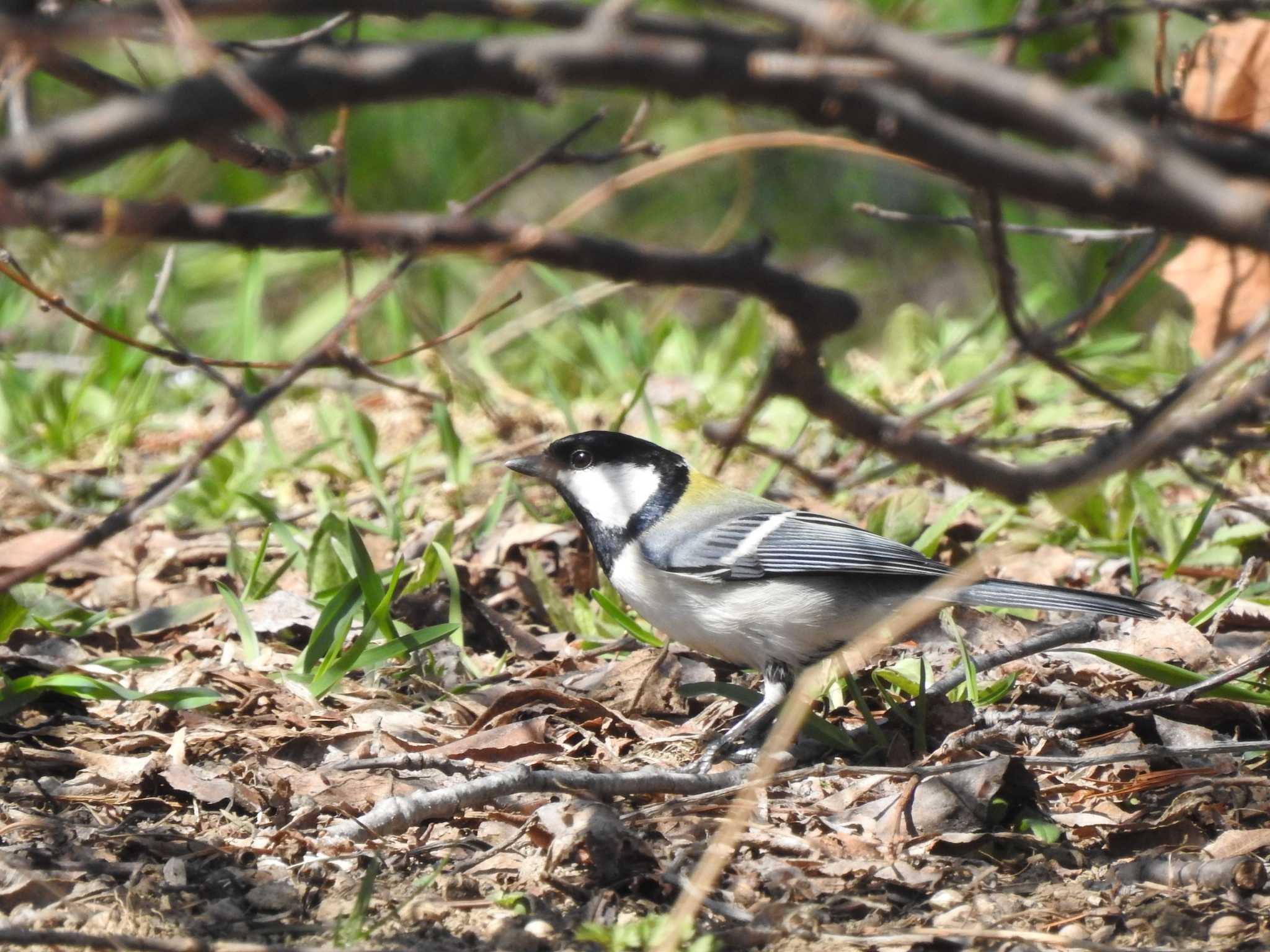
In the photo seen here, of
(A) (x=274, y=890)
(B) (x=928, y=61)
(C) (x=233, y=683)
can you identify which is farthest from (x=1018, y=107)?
(C) (x=233, y=683)

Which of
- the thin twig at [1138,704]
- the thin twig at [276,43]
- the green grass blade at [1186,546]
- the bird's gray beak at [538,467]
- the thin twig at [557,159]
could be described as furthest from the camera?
the bird's gray beak at [538,467]

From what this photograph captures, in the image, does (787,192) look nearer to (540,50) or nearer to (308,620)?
(308,620)

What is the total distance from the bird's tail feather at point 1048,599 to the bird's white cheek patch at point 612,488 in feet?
3.25

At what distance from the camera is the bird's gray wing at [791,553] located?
3516mm

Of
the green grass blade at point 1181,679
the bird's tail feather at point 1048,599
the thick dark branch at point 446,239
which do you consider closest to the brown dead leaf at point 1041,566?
the bird's tail feather at point 1048,599

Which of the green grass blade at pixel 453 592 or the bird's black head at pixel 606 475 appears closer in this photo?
the green grass blade at pixel 453 592

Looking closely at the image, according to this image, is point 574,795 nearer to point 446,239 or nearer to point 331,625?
point 331,625

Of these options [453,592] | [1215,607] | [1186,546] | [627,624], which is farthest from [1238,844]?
[453,592]

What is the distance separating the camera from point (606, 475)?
13.1 feet

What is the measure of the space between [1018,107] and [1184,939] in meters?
1.61

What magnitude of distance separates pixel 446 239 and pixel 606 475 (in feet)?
8.07

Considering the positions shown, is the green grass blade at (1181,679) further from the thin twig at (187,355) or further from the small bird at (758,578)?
the thin twig at (187,355)

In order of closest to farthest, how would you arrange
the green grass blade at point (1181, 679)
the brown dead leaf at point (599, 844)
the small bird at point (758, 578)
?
the brown dead leaf at point (599, 844) → the green grass blade at point (1181, 679) → the small bird at point (758, 578)

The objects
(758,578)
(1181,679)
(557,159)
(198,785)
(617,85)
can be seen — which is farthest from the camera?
(758,578)
